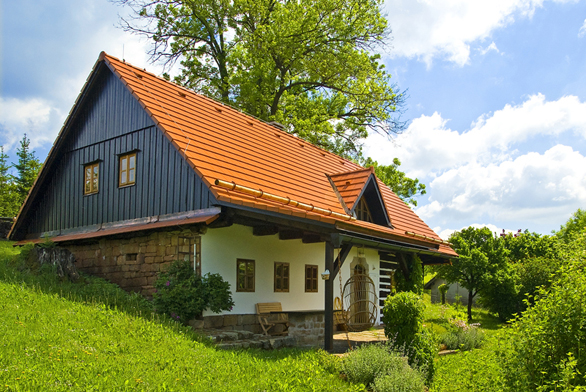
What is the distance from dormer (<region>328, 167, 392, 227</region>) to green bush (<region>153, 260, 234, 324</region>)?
4.84 m

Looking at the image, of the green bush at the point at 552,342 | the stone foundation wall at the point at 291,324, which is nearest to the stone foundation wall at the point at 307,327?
the stone foundation wall at the point at 291,324

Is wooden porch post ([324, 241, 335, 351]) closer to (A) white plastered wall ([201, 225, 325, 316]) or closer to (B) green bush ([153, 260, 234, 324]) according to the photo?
(B) green bush ([153, 260, 234, 324])

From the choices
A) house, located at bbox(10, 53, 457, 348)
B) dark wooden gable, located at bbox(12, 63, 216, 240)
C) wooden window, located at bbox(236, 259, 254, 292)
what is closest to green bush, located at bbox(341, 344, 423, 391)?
house, located at bbox(10, 53, 457, 348)

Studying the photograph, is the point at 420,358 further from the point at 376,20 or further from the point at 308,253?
the point at 376,20

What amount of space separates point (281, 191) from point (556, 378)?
23.0 ft

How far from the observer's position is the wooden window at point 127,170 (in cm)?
1231

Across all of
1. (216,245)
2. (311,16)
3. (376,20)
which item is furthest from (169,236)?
(376,20)

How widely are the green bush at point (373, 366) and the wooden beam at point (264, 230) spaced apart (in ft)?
12.8

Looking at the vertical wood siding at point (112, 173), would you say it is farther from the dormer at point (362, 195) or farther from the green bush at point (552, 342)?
the green bush at point (552, 342)

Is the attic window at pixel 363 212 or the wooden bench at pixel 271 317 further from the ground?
the attic window at pixel 363 212

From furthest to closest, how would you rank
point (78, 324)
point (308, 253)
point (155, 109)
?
point (308, 253)
point (155, 109)
point (78, 324)

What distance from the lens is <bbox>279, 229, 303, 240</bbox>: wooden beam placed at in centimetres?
1193

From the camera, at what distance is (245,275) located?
11.4 meters

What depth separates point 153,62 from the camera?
24.2 m
